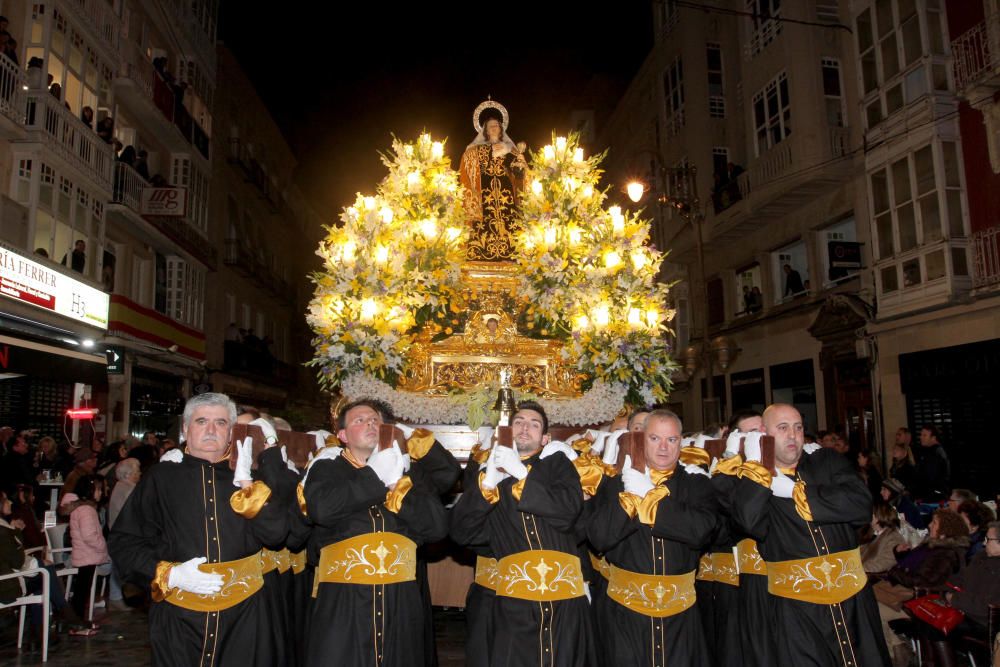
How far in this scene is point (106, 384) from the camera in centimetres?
1525

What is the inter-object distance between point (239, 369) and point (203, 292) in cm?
324

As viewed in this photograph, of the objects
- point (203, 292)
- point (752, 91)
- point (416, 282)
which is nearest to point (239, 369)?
point (203, 292)

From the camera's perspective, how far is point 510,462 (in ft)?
14.1

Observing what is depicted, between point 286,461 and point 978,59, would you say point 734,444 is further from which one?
point 978,59

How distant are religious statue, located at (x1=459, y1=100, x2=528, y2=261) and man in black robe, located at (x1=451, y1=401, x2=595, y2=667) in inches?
190

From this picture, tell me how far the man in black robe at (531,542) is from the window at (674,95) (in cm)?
2157

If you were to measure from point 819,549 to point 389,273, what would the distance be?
4.81 meters

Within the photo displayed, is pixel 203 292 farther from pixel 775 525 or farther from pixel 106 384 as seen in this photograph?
pixel 775 525

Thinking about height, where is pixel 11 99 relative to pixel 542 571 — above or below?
above

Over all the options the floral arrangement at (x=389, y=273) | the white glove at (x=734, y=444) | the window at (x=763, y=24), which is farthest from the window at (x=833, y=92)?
the white glove at (x=734, y=444)

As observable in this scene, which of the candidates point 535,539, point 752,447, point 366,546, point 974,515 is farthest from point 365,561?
point 974,515

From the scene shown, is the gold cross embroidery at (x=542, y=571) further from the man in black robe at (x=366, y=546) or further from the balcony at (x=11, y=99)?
the balcony at (x=11, y=99)

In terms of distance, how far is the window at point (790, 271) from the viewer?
61.5 feet

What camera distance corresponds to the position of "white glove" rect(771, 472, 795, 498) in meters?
4.46
